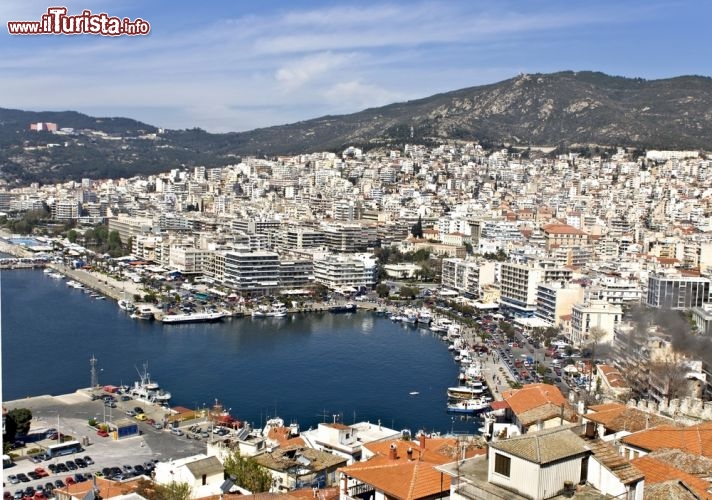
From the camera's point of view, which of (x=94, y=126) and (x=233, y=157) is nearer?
(x=233, y=157)

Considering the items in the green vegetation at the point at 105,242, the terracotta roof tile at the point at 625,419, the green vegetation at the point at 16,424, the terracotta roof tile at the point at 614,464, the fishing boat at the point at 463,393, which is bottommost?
the fishing boat at the point at 463,393

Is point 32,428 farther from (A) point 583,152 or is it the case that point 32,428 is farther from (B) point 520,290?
(A) point 583,152

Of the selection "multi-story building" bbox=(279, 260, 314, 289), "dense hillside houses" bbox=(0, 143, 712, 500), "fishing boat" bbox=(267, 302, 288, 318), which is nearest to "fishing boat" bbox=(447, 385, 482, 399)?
"dense hillside houses" bbox=(0, 143, 712, 500)

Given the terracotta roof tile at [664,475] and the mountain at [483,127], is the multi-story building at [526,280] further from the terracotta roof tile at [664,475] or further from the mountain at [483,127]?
the mountain at [483,127]

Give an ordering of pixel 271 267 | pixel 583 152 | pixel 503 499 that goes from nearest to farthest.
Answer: pixel 503 499
pixel 271 267
pixel 583 152

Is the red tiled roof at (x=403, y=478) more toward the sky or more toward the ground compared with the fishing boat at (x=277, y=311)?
more toward the sky

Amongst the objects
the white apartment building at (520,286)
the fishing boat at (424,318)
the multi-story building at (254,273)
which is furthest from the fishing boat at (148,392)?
the multi-story building at (254,273)

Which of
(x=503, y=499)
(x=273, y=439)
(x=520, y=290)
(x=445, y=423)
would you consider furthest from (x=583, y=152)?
(x=503, y=499)
